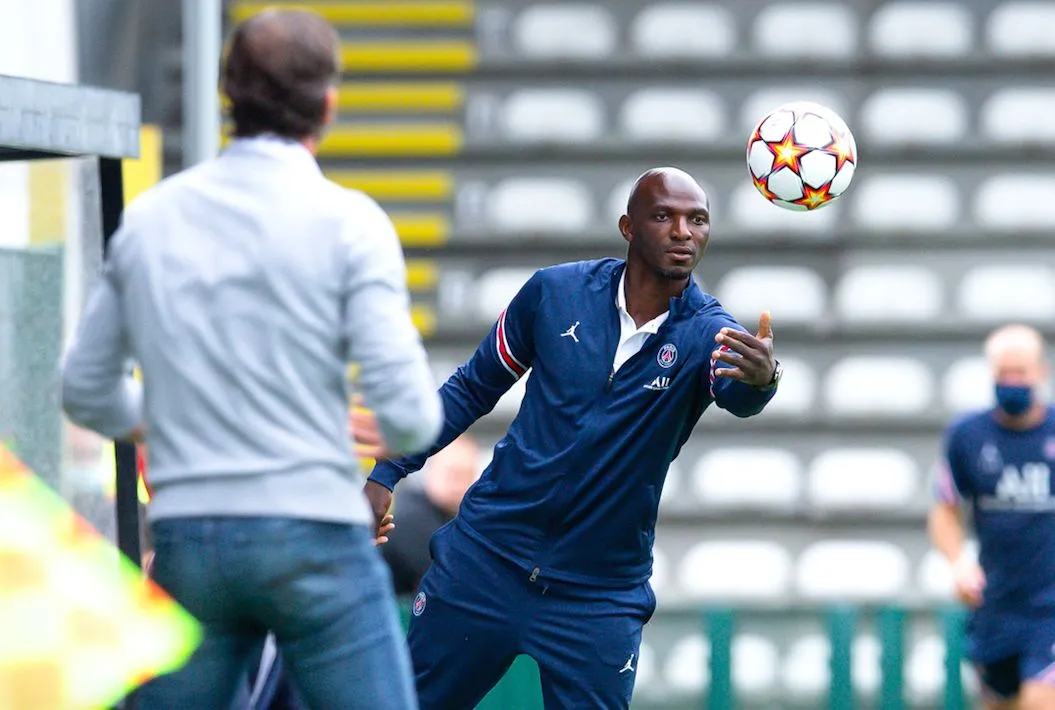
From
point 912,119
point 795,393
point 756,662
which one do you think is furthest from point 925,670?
point 912,119

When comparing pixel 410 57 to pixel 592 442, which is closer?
pixel 592 442

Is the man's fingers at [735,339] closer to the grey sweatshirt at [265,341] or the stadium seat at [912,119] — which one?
the grey sweatshirt at [265,341]

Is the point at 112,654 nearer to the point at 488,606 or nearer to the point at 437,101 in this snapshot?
the point at 488,606

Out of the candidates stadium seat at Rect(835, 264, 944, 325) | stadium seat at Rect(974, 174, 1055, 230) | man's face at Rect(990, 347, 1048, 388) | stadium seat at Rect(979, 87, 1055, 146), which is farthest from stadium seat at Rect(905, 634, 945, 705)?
stadium seat at Rect(979, 87, 1055, 146)

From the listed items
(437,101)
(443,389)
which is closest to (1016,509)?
(443,389)

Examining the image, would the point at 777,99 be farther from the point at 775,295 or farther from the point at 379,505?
the point at 379,505

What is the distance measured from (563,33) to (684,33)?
81cm

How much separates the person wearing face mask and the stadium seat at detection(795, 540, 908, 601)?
8.23 feet

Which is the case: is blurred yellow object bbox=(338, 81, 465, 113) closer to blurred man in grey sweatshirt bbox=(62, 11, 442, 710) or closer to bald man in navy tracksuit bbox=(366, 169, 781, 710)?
bald man in navy tracksuit bbox=(366, 169, 781, 710)

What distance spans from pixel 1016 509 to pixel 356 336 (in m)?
5.57

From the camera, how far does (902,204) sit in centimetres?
1157

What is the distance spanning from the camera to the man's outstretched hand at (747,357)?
3.86m

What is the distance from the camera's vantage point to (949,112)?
1173 centimetres

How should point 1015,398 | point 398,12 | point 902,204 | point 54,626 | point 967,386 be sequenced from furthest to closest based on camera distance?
point 398,12
point 902,204
point 967,386
point 1015,398
point 54,626
